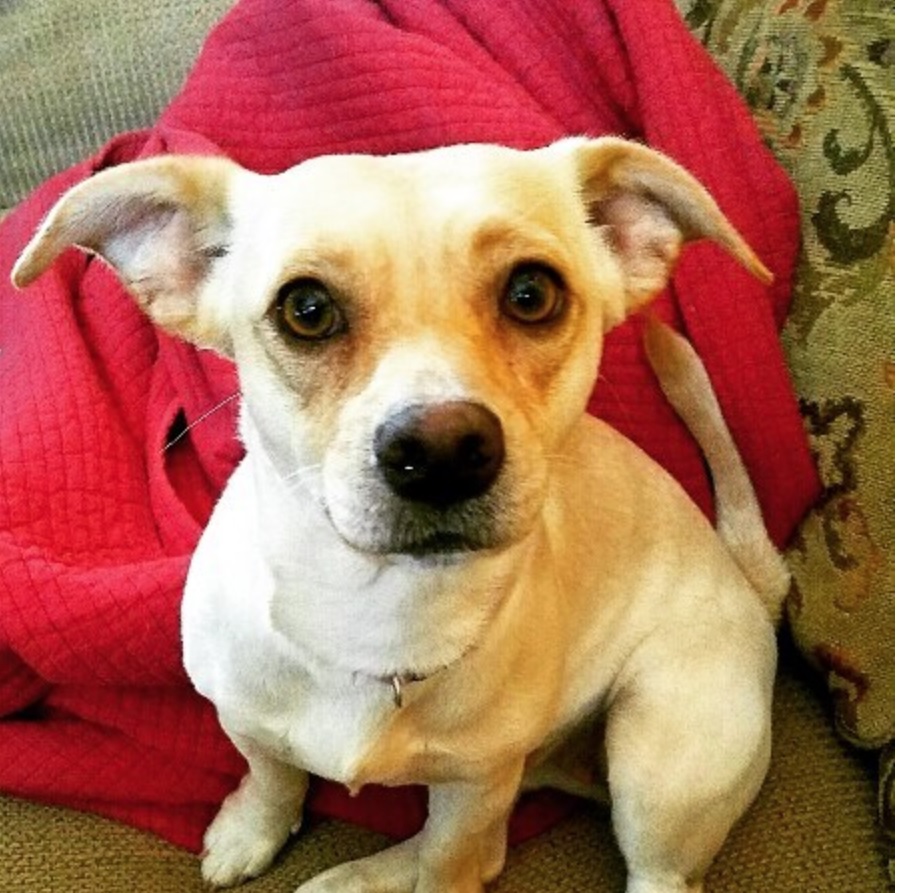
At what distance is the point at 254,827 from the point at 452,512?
1.97 ft

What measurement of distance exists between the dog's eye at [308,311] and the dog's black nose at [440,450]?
0.40 ft

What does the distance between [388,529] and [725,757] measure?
552mm

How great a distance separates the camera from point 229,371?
5.13 ft

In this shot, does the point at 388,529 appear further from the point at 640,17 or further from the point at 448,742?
the point at 640,17

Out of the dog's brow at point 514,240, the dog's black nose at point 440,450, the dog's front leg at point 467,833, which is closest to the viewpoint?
the dog's black nose at point 440,450

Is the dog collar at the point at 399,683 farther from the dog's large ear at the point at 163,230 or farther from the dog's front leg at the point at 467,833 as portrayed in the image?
the dog's large ear at the point at 163,230

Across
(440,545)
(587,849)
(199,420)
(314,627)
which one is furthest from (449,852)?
(199,420)

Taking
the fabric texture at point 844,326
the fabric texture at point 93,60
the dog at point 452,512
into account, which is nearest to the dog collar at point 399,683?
the dog at point 452,512

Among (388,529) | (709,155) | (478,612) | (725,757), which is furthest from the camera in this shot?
(709,155)

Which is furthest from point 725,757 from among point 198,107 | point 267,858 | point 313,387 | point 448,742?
point 198,107

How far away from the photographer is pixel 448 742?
1194mm

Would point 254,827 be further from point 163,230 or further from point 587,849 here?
point 163,230

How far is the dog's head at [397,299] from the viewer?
949 millimetres

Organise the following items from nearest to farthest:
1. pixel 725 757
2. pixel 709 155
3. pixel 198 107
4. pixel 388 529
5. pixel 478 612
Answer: pixel 388 529
pixel 478 612
pixel 725 757
pixel 709 155
pixel 198 107
